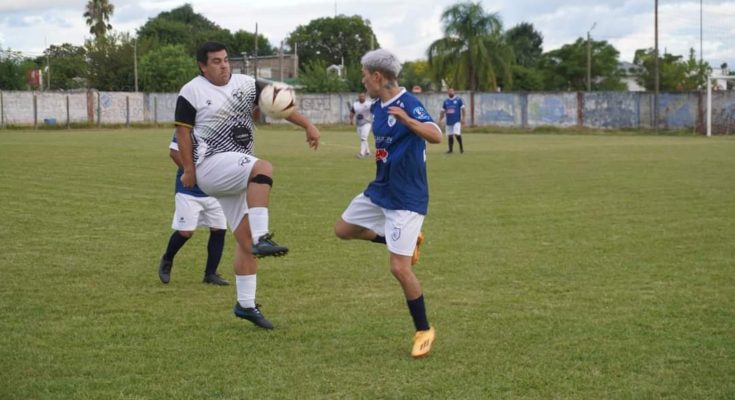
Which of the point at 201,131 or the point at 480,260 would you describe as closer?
the point at 201,131

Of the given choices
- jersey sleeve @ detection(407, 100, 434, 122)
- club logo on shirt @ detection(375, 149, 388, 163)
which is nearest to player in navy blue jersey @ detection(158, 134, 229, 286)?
Answer: club logo on shirt @ detection(375, 149, 388, 163)

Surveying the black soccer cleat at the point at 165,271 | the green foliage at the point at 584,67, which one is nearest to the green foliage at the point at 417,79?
the green foliage at the point at 584,67

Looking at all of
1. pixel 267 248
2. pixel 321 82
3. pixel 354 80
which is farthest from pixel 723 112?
pixel 267 248

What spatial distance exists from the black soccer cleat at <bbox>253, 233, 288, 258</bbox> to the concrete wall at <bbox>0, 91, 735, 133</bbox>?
145 ft

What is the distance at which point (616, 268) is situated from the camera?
30.8 ft

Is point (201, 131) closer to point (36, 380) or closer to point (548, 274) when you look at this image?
→ point (36, 380)

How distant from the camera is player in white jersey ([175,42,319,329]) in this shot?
22.2 ft

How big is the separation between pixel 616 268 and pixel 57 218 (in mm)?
8228

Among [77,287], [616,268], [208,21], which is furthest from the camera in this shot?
[208,21]

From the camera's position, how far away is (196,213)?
898 centimetres

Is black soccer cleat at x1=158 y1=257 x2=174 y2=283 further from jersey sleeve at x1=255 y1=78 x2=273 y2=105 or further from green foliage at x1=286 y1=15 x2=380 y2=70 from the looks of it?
green foliage at x1=286 y1=15 x2=380 y2=70

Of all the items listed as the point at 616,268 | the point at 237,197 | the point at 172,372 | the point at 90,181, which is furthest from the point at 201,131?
the point at 90,181

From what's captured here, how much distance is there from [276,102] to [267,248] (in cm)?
119

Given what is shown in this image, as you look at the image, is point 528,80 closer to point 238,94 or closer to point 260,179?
point 238,94
